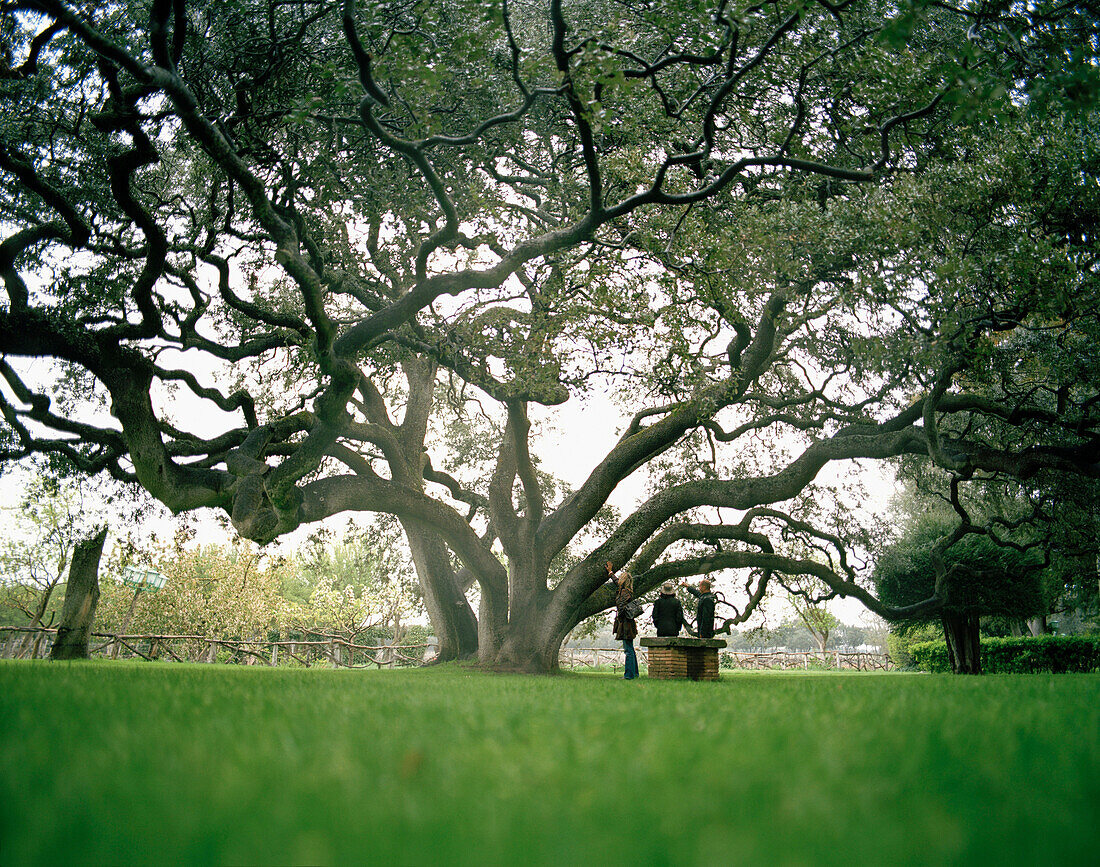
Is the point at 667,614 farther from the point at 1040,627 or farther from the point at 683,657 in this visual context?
the point at 1040,627

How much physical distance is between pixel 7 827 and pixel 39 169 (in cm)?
1273

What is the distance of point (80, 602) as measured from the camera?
51.3ft

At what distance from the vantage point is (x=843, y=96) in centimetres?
1090

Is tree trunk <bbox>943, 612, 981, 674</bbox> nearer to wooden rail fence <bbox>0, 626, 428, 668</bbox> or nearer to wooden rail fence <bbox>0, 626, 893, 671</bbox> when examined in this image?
wooden rail fence <bbox>0, 626, 893, 671</bbox>

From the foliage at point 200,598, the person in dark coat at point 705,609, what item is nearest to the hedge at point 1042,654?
the person in dark coat at point 705,609

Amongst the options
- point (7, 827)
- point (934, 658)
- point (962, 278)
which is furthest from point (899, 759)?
point (934, 658)

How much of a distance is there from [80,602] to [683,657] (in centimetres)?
1371

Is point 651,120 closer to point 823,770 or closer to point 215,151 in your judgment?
point 215,151

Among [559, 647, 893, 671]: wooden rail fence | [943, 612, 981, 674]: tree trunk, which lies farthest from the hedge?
[559, 647, 893, 671]: wooden rail fence

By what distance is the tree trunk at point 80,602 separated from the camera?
611 inches

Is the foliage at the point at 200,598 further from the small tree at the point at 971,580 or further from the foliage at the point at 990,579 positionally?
the foliage at the point at 990,579

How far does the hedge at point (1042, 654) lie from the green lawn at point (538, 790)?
19.2 metres

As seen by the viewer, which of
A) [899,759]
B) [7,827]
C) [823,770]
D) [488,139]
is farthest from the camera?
[488,139]

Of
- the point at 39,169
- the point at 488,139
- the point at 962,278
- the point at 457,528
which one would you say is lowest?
the point at 457,528
